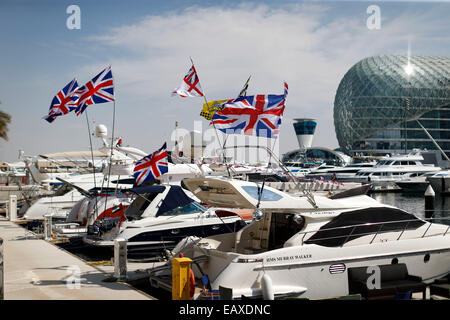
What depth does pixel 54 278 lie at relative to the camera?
10180 mm

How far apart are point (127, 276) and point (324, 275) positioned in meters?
4.16

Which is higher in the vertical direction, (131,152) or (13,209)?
(131,152)

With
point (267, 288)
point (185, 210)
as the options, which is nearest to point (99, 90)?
point (185, 210)

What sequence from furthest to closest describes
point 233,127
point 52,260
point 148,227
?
1. point 148,227
2. point 52,260
3. point 233,127

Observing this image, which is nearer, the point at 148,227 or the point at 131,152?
the point at 148,227

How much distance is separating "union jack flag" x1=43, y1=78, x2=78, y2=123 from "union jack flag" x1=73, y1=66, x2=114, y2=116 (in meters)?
2.26

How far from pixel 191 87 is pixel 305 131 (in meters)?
162

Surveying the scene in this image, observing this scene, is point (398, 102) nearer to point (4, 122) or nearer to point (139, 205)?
point (4, 122)

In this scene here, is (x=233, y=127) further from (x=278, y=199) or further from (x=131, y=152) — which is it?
(x=131, y=152)

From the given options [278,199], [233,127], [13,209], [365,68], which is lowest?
[13,209]

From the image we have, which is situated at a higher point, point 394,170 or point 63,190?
point 63,190

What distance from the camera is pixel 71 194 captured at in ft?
79.7

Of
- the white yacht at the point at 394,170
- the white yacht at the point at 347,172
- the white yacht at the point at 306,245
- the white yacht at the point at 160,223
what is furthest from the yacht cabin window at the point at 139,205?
the white yacht at the point at 347,172

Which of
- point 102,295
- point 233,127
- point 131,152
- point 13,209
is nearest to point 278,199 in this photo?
point 233,127
